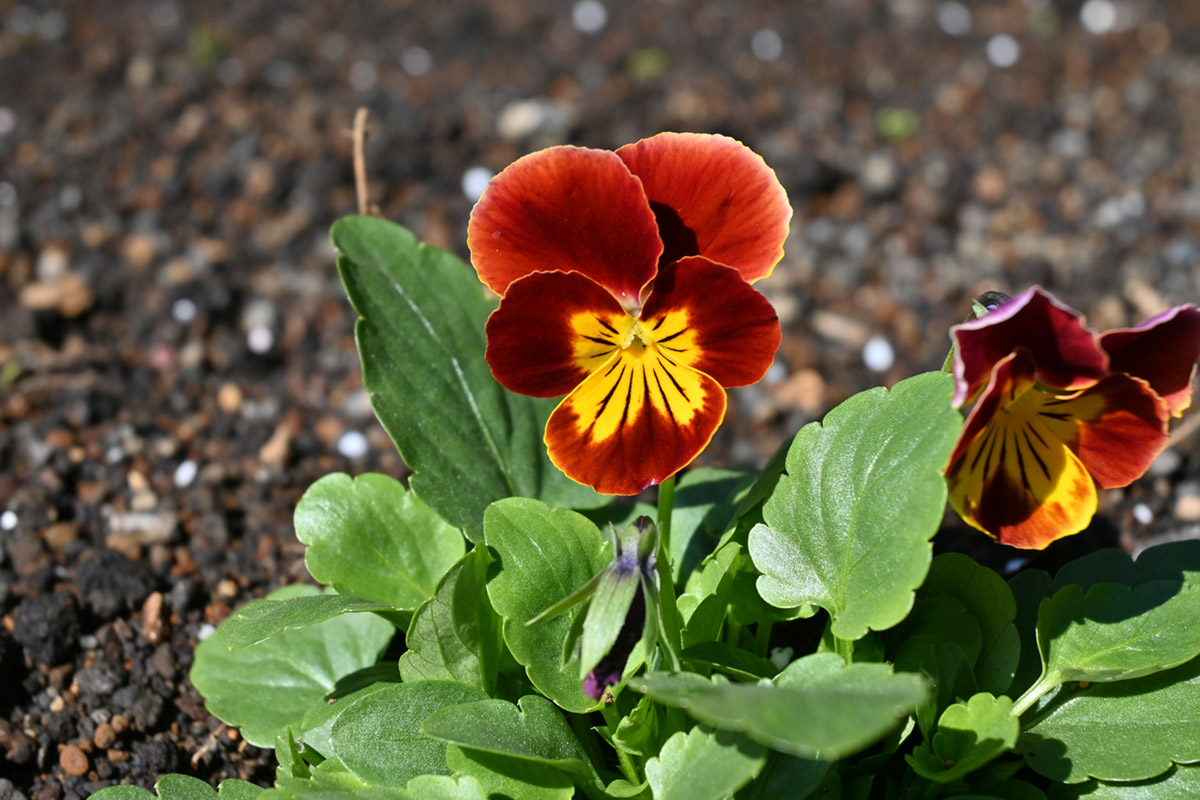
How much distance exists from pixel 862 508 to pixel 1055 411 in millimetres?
325

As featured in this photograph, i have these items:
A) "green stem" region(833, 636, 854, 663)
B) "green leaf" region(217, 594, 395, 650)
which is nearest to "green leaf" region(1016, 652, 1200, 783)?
"green stem" region(833, 636, 854, 663)

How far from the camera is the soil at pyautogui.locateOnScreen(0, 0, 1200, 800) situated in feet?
8.82

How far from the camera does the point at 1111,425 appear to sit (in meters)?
1.67

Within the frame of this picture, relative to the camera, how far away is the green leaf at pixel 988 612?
198 centimetres

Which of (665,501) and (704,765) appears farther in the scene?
(665,501)

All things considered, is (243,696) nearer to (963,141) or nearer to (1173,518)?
(1173,518)

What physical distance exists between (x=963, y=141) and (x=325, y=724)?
345 centimetres

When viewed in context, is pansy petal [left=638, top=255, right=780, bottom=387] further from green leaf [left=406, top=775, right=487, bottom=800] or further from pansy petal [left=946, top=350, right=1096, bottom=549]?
green leaf [left=406, top=775, right=487, bottom=800]

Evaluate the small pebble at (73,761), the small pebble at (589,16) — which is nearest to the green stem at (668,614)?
the small pebble at (73,761)

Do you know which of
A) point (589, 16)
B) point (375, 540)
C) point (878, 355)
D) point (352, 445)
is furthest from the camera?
point (589, 16)

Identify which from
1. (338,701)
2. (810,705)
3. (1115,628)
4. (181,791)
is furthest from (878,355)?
(181,791)

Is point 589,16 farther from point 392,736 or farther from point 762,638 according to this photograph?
point 392,736

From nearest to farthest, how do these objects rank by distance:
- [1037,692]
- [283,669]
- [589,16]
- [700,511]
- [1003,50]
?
1. [1037,692]
2. [283,669]
3. [700,511]
4. [1003,50]
5. [589,16]

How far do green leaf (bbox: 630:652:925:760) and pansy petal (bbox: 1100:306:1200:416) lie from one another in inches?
22.5
